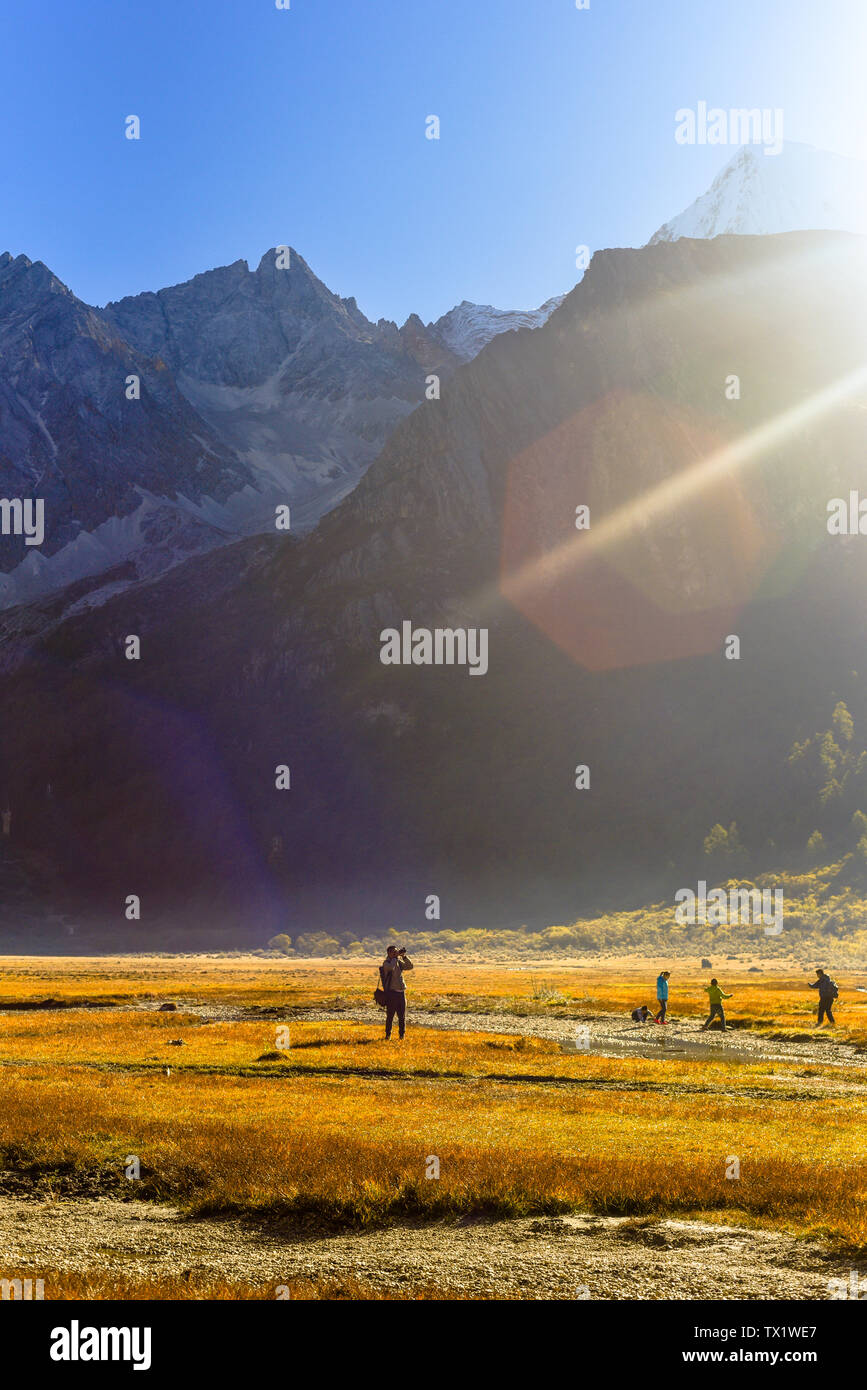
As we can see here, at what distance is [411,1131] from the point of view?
20.6m

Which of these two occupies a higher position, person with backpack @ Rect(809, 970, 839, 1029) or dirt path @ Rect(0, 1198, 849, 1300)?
dirt path @ Rect(0, 1198, 849, 1300)

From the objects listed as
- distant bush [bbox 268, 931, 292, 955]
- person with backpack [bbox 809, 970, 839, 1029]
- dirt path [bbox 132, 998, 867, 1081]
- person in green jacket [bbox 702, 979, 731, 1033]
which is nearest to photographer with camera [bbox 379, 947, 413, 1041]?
dirt path [bbox 132, 998, 867, 1081]

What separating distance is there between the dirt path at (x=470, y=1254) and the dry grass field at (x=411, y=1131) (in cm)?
29

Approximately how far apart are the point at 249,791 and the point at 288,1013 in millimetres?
143053

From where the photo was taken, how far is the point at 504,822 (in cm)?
17388

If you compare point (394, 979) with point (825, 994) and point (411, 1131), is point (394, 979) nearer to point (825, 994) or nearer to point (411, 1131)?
point (411, 1131)

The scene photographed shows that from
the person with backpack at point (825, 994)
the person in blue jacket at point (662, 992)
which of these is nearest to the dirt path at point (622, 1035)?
the person in blue jacket at point (662, 992)

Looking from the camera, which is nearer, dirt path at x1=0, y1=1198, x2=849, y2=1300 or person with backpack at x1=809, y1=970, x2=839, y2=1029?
dirt path at x1=0, y1=1198, x2=849, y2=1300

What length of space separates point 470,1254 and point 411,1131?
700 cm

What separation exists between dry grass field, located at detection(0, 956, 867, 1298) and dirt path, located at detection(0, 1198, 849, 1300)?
11.4 inches

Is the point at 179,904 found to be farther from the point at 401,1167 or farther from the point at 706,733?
the point at 401,1167

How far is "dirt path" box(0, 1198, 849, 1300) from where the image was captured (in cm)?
1248

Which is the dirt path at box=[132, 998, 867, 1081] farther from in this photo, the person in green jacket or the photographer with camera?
the photographer with camera

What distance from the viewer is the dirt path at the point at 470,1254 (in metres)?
12.5
